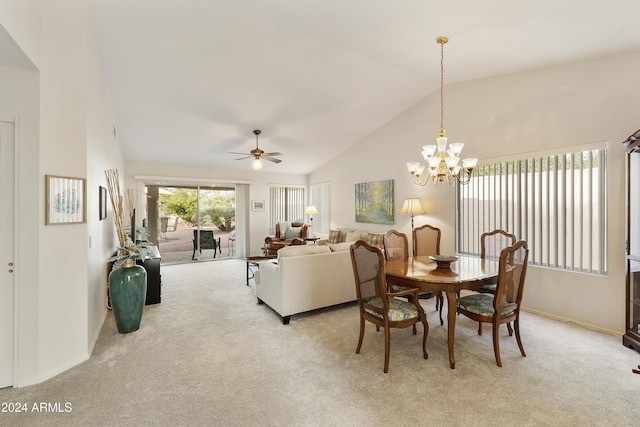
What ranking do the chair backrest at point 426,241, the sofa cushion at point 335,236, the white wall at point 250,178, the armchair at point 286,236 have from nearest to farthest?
the chair backrest at point 426,241, the sofa cushion at point 335,236, the white wall at point 250,178, the armchair at point 286,236

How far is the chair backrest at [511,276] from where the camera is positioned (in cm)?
242

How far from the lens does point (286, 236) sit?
301 inches

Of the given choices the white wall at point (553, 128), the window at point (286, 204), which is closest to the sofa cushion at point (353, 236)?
the white wall at point (553, 128)

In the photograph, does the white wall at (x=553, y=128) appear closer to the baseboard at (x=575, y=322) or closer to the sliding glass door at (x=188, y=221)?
the baseboard at (x=575, y=322)

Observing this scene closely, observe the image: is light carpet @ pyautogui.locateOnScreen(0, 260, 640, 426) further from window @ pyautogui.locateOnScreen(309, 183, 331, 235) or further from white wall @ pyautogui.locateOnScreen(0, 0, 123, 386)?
window @ pyautogui.locateOnScreen(309, 183, 331, 235)

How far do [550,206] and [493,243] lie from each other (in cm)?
85

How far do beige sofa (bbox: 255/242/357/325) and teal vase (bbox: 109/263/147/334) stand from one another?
1450 millimetres

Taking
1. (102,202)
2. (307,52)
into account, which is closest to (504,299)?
(307,52)

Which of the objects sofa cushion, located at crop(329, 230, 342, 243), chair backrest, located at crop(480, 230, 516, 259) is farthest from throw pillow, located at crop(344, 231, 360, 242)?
chair backrest, located at crop(480, 230, 516, 259)

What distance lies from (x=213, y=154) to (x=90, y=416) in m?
5.58

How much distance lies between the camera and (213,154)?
21.8 feet

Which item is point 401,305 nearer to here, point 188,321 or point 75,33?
point 188,321

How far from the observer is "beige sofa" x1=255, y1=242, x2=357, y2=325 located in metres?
3.42

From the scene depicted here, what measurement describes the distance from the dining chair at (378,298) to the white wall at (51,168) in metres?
2.50
